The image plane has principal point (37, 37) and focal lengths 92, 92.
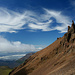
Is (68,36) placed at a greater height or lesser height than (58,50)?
greater

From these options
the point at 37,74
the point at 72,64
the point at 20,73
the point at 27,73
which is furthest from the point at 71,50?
the point at 20,73

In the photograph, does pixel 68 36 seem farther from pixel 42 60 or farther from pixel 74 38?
pixel 42 60

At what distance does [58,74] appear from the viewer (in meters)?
51.0

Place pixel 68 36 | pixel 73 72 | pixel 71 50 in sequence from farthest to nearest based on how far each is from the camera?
pixel 68 36
pixel 71 50
pixel 73 72

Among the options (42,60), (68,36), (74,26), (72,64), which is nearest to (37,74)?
(42,60)

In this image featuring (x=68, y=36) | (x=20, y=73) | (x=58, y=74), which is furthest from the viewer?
(x=20, y=73)

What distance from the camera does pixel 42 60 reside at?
9338 cm

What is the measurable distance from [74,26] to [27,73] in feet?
212

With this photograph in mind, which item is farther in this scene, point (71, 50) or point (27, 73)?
point (27, 73)

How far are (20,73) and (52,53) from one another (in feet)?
141

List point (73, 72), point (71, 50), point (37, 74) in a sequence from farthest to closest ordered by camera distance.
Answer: point (37, 74) → point (71, 50) → point (73, 72)

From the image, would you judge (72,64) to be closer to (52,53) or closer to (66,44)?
(66,44)

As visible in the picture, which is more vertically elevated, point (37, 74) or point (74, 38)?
point (74, 38)

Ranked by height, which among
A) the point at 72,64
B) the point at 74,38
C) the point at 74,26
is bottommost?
the point at 72,64
